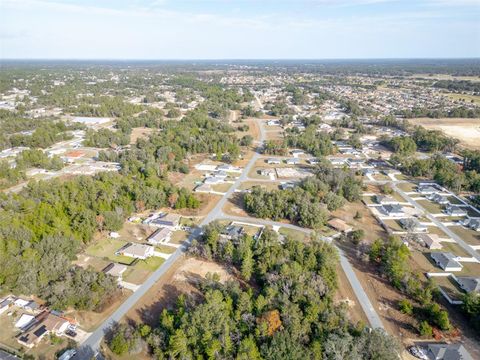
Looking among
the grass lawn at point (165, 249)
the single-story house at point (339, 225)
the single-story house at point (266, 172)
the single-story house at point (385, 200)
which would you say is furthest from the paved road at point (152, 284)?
the single-story house at point (266, 172)

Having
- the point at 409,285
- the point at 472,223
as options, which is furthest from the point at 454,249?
the point at 409,285

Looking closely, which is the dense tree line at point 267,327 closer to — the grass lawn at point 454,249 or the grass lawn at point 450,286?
the grass lawn at point 450,286

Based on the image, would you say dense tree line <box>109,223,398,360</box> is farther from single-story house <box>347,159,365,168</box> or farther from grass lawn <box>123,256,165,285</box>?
single-story house <box>347,159,365,168</box>

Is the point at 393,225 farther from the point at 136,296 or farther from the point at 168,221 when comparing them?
the point at 136,296

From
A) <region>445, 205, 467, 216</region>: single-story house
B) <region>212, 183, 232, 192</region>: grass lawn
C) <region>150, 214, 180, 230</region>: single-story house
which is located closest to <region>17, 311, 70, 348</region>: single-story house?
<region>150, 214, 180, 230</region>: single-story house

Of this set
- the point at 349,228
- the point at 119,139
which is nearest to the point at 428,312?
the point at 349,228
